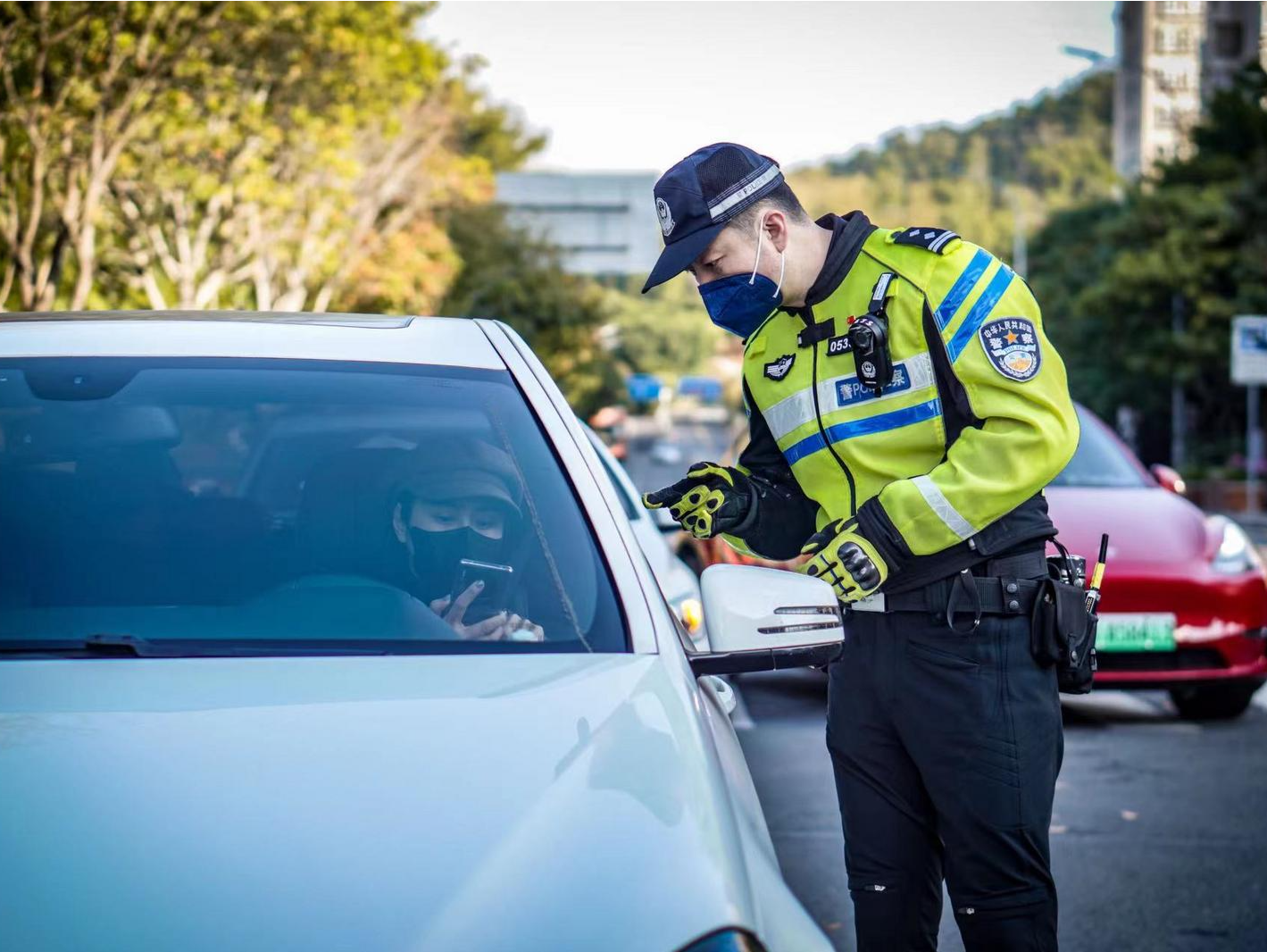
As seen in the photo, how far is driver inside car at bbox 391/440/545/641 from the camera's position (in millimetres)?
2705

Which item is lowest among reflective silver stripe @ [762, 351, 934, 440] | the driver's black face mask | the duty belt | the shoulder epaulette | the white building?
the white building

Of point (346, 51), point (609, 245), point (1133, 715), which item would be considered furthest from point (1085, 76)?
point (1133, 715)

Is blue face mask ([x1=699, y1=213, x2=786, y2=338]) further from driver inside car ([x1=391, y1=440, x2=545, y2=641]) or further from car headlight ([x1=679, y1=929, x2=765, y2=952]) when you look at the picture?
car headlight ([x1=679, y1=929, x2=765, y2=952])

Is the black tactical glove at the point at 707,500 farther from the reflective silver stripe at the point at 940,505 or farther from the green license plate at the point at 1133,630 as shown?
the green license plate at the point at 1133,630

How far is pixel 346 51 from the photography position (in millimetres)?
20516

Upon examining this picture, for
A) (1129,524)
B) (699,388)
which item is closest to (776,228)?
(1129,524)

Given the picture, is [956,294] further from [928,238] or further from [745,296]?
[745,296]

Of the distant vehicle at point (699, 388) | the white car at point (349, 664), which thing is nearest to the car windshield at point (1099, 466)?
the white car at point (349, 664)

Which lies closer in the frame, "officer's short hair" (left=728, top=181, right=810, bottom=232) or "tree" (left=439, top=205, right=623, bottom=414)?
"officer's short hair" (left=728, top=181, right=810, bottom=232)

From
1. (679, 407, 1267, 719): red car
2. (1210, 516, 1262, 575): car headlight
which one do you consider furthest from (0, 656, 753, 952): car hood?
(1210, 516, 1262, 575): car headlight

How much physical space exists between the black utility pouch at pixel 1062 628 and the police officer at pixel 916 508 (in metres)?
0.03

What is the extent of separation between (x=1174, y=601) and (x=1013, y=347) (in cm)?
487

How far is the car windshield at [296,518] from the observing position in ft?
8.36

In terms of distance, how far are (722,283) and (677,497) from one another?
0.40 meters
